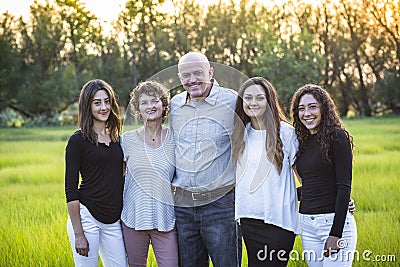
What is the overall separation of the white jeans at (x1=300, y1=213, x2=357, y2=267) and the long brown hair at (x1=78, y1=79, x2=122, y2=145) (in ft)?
4.25

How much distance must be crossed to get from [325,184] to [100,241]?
55.0 inches

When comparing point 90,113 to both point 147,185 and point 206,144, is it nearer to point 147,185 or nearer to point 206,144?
point 147,185

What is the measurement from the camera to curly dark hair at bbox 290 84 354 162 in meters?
3.02

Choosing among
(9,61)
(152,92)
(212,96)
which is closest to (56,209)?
(152,92)

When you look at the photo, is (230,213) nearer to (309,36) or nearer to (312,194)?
(312,194)

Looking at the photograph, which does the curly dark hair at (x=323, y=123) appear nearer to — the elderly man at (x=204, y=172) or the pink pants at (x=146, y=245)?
the elderly man at (x=204, y=172)

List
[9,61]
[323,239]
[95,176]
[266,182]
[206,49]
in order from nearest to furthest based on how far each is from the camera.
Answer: [323,239] → [266,182] → [95,176] → [9,61] → [206,49]

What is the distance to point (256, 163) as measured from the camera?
314cm

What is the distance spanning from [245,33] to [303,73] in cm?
447

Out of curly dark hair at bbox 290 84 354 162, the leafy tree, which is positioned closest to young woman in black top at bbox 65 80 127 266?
curly dark hair at bbox 290 84 354 162

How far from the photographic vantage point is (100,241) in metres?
3.36

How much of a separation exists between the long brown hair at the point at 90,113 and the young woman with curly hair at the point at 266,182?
0.83 m

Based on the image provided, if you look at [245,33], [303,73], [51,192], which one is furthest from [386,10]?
[51,192]

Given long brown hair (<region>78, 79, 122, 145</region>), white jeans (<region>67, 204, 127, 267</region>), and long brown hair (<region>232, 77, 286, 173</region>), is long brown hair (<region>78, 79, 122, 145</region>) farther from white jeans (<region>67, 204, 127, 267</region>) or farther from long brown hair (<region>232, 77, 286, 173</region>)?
long brown hair (<region>232, 77, 286, 173</region>)
